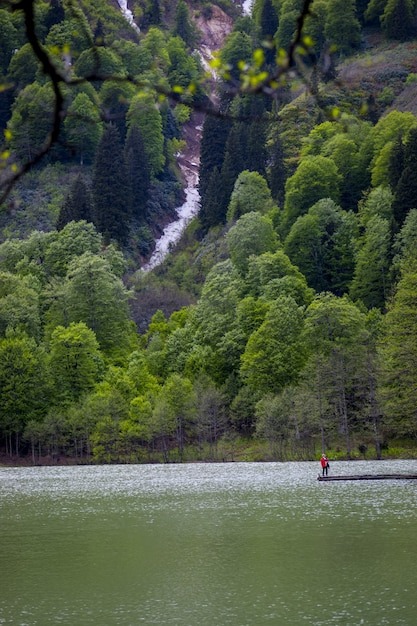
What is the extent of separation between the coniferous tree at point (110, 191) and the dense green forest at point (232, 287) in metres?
0.28

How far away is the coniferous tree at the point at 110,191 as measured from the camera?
145 m


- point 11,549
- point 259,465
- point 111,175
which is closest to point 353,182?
point 111,175

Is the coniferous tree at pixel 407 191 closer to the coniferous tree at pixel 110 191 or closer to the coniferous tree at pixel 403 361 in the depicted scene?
the coniferous tree at pixel 403 361

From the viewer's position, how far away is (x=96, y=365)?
4220 inches

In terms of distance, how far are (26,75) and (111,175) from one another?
3320cm

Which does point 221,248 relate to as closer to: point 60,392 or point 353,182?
point 353,182

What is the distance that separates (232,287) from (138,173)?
55.8m

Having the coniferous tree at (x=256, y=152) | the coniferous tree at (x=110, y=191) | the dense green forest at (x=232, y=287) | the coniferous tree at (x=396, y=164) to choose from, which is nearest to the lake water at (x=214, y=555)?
the dense green forest at (x=232, y=287)

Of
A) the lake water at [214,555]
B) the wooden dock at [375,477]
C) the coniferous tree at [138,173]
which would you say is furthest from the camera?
the coniferous tree at [138,173]

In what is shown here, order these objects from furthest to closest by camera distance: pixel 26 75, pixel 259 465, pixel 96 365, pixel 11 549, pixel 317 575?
pixel 26 75
pixel 96 365
pixel 259 465
pixel 11 549
pixel 317 575

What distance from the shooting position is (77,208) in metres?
139

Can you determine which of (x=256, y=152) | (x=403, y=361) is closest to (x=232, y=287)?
(x=256, y=152)

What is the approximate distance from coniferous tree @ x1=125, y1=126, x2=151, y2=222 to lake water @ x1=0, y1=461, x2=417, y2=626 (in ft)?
363

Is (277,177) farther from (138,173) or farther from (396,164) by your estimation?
(138,173)
